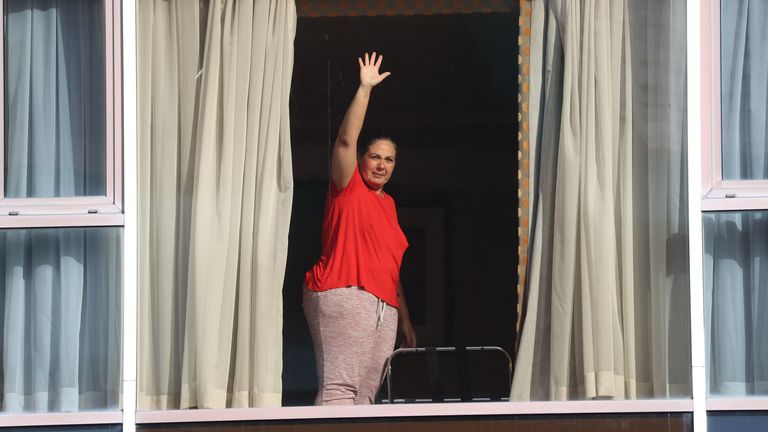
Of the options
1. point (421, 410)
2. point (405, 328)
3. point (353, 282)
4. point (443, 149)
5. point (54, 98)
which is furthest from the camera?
point (443, 149)

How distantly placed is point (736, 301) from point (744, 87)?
0.75 metres

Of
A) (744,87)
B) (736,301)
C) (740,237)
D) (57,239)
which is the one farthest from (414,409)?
(744,87)

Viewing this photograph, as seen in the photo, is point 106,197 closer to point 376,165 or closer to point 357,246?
point 357,246

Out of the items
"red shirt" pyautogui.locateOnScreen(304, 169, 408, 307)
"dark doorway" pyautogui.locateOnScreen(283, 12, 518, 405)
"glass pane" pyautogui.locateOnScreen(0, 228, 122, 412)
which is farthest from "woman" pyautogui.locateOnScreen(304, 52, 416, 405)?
"glass pane" pyautogui.locateOnScreen(0, 228, 122, 412)

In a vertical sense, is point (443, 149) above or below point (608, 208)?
above

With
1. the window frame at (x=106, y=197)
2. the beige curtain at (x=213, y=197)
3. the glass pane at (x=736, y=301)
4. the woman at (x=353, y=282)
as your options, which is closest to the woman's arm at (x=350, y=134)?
the woman at (x=353, y=282)

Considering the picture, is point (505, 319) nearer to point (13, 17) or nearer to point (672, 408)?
point (672, 408)

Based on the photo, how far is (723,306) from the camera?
15.5ft

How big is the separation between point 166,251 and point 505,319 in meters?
1.82

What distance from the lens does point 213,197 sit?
4895mm

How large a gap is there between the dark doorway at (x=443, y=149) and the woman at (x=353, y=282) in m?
0.31

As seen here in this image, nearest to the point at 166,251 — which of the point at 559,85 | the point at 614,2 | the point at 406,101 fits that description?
the point at 559,85

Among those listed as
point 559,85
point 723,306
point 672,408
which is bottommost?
point 672,408

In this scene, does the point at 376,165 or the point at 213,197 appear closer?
the point at 213,197
